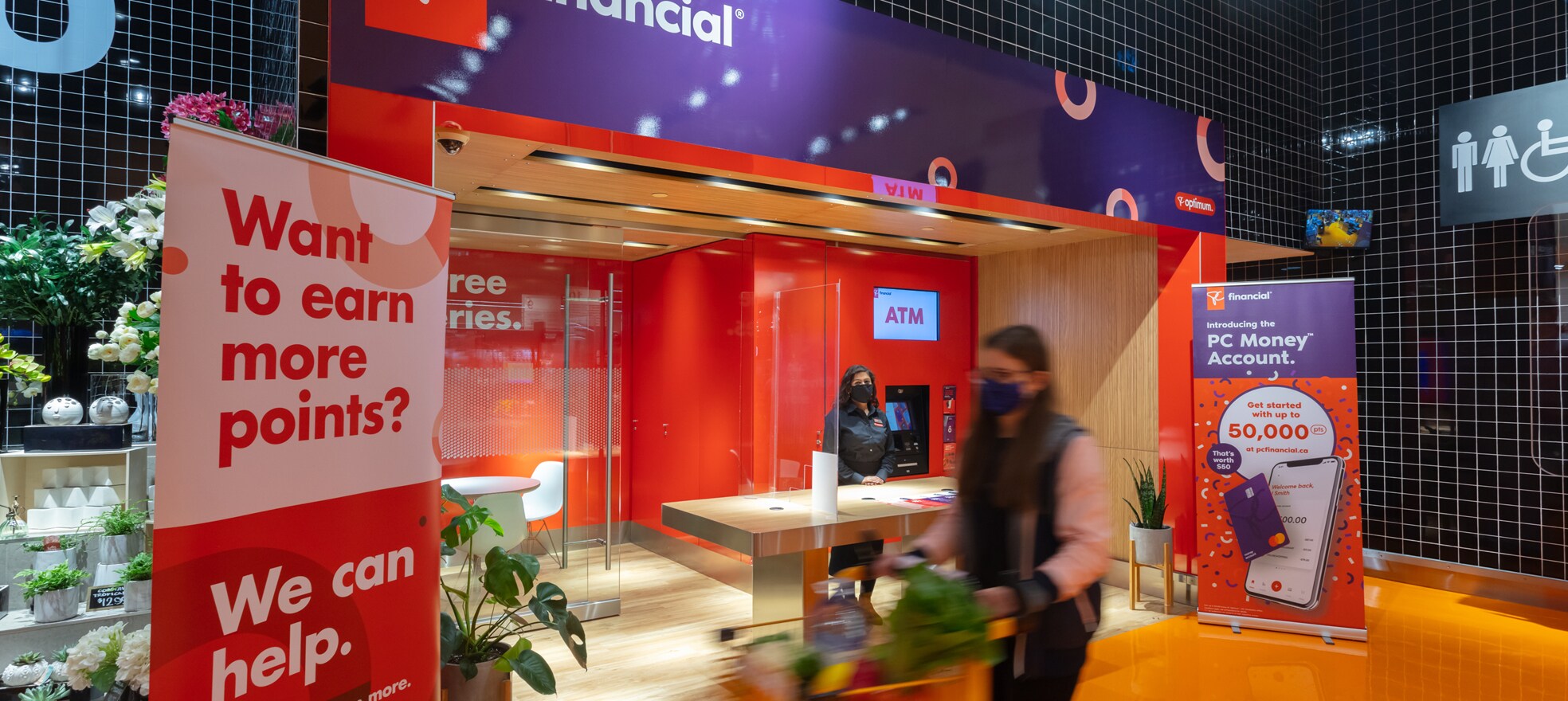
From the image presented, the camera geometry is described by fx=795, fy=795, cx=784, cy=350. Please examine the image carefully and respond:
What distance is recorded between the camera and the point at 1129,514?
5652 mm

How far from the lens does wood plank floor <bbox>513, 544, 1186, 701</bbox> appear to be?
12.5 ft

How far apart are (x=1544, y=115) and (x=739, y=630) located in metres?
6.67

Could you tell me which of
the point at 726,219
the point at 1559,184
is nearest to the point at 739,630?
the point at 726,219

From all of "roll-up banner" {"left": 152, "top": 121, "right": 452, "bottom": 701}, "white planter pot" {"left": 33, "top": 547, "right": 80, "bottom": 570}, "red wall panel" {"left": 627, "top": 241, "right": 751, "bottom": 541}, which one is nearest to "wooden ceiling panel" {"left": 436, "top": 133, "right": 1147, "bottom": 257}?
"red wall panel" {"left": 627, "top": 241, "right": 751, "bottom": 541}

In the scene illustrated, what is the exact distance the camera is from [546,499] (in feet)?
14.3

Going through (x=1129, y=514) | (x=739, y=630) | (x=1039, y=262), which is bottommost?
(x=1129, y=514)

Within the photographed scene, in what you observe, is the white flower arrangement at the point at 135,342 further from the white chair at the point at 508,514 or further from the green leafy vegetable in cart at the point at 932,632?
the green leafy vegetable in cart at the point at 932,632

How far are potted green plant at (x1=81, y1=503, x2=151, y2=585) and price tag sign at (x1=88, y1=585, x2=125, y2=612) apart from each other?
101mm

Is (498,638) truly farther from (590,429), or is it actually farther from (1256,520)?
(1256,520)

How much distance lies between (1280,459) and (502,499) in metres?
4.38

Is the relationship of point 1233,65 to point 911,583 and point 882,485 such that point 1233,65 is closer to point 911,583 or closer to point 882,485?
point 882,485

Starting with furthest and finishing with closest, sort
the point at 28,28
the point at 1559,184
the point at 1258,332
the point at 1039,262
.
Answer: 1. the point at 1039,262
2. the point at 1559,184
3. the point at 1258,332
4. the point at 28,28

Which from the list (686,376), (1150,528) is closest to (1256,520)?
(1150,528)

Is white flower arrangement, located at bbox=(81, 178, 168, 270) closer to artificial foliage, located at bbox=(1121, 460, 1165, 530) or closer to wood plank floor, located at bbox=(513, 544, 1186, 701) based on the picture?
wood plank floor, located at bbox=(513, 544, 1186, 701)
